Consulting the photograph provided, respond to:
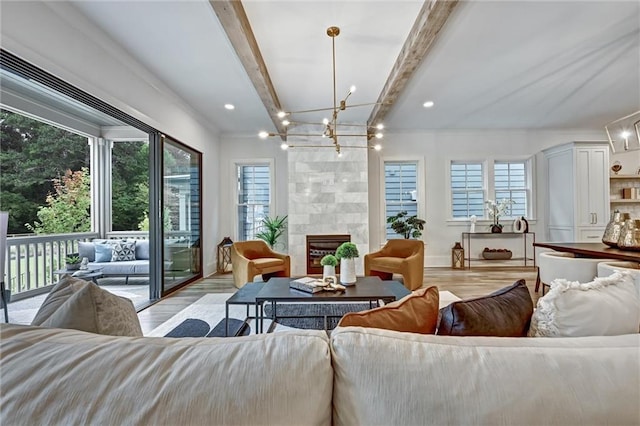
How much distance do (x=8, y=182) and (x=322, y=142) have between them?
202 inches

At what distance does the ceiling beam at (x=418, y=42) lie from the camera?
243 centimetres

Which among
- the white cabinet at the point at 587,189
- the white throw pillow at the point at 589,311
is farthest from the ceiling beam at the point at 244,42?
the white cabinet at the point at 587,189

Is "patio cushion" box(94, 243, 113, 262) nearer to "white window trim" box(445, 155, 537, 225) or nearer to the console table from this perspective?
"white window trim" box(445, 155, 537, 225)

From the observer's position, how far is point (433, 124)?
5.81 meters

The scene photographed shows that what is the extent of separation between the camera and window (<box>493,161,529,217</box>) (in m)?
6.27

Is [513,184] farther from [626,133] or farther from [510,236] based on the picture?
[626,133]

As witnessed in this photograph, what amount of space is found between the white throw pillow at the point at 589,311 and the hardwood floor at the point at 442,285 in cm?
309

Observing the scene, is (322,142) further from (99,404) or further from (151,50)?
(99,404)

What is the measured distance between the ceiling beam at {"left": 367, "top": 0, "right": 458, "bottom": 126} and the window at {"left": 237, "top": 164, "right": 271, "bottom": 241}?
3.17 m

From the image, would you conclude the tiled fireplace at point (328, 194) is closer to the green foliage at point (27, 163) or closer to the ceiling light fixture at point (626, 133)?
the ceiling light fixture at point (626, 133)

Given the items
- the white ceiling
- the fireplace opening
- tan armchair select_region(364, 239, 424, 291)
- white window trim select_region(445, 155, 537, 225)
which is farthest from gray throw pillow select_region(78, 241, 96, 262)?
white window trim select_region(445, 155, 537, 225)

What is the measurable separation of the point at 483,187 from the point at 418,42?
14.1ft

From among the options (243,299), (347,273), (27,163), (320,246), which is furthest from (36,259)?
(347,273)

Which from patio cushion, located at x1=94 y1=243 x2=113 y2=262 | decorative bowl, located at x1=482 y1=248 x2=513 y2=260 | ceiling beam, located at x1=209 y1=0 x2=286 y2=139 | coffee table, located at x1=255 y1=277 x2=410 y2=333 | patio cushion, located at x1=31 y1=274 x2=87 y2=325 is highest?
ceiling beam, located at x1=209 y1=0 x2=286 y2=139
